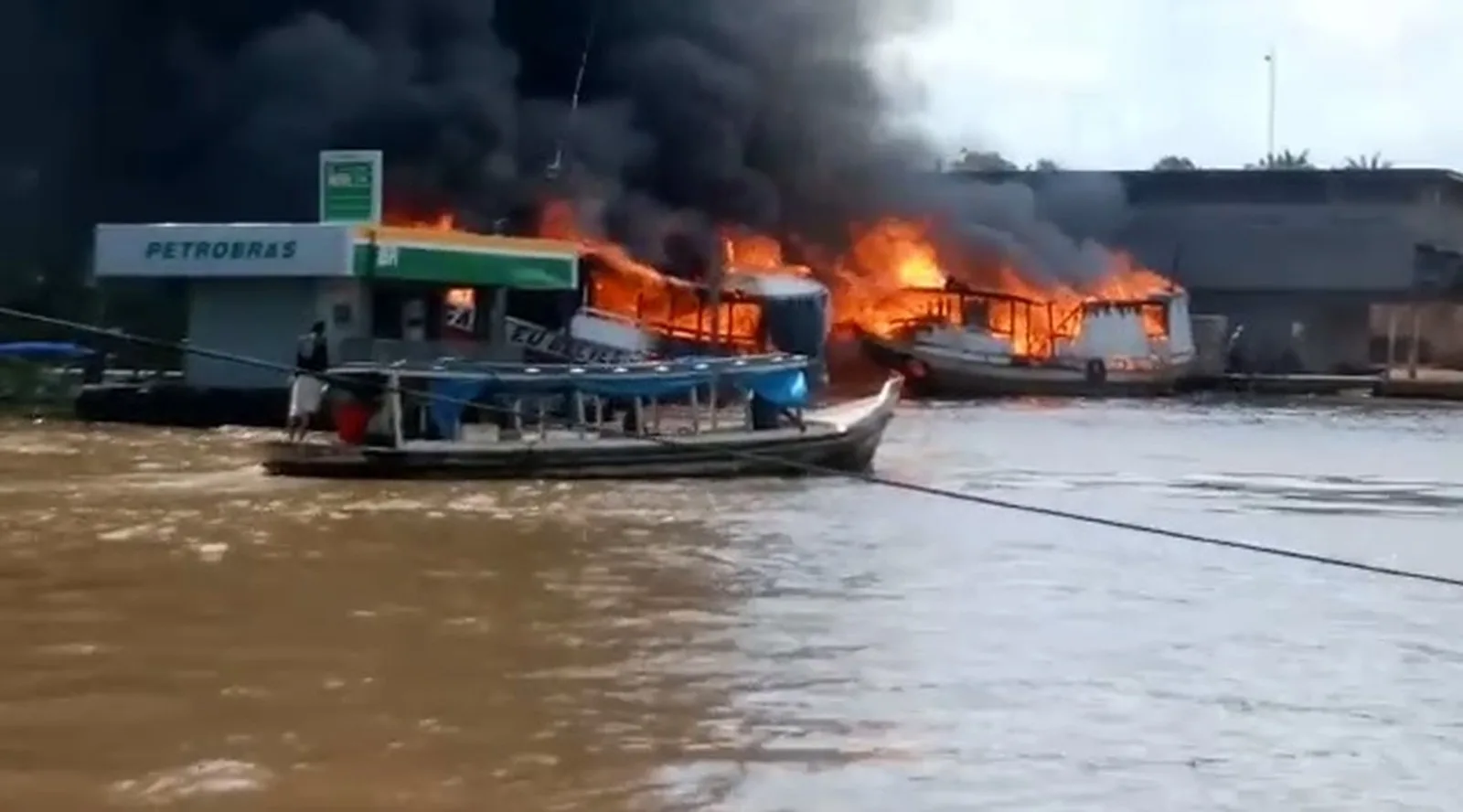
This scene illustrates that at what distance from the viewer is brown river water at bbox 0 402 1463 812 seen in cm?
1208

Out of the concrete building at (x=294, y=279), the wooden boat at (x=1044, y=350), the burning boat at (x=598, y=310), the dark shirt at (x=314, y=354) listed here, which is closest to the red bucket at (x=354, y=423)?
the dark shirt at (x=314, y=354)

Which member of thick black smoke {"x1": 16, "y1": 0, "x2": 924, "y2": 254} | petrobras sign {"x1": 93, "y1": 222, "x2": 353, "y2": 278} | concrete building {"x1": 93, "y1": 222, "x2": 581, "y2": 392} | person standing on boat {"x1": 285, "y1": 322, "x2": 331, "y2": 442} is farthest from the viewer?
thick black smoke {"x1": 16, "y1": 0, "x2": 924, "y2": 254}

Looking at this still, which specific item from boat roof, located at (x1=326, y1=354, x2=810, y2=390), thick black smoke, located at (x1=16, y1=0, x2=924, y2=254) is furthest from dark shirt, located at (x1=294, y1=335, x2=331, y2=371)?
thick black smoke, located at (x1=16, y1=0, x2=924, y2=254)

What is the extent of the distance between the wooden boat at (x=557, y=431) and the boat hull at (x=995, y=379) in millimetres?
26618

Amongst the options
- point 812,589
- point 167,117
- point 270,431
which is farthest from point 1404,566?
point 167,117

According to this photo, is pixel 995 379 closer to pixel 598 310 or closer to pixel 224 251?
pixel 598 310

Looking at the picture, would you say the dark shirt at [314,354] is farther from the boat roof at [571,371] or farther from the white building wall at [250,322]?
the white building wall at [250,322]

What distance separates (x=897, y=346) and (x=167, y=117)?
1726cm

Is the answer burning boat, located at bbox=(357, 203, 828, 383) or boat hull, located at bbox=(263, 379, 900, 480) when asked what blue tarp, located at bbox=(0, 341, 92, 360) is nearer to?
burning boat, located at bbox=(357, 203, 828, 383)

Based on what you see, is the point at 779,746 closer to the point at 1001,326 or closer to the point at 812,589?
the point at 812,589

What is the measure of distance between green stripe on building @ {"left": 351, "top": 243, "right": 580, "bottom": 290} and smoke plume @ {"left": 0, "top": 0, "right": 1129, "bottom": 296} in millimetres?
11862

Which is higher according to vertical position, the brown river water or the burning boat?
the burning boat

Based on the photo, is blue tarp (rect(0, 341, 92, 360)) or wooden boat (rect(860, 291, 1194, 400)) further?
wooden boat (rect(860, 291, 1194, 400))

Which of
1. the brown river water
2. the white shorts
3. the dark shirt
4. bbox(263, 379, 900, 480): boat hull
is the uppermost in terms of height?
the dark shirt
